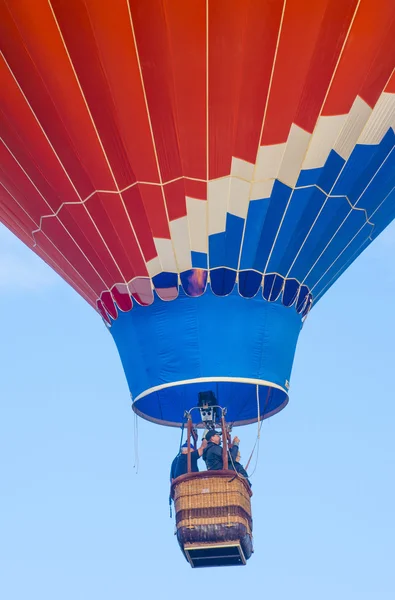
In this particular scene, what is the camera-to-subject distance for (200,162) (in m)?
8.00

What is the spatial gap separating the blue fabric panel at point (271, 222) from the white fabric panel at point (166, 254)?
64 centimetres

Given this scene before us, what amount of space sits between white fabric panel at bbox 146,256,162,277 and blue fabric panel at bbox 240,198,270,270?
2.12 ft

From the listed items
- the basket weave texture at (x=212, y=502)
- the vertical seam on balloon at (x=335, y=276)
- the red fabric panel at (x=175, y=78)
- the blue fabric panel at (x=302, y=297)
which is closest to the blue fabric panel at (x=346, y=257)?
the vertical seam on balloon at (x=335, y=276)

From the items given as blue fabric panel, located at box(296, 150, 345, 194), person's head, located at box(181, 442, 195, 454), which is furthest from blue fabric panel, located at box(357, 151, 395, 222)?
person's head, located at box(181, 442, 195, 454)

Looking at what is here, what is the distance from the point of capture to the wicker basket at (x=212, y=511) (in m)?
7.88

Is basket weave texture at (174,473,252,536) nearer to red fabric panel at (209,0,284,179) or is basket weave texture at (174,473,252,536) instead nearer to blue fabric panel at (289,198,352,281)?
blue fabric panel at (289,198,352,281)

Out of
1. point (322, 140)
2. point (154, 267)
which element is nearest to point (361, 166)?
point (322, 140)

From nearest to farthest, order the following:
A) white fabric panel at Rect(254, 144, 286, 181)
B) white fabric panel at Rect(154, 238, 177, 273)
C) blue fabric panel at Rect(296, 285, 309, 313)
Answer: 1. white fabric panel at Rect(254, 144, 286, 181)
2. white fabric panel at Rect(154, 238, 177, 273)
3. blue fabric panel at Rect(296, 285, 309, 313)

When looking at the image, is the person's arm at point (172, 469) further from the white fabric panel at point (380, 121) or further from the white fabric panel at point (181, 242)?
the white fabric panel at point (380, 121)

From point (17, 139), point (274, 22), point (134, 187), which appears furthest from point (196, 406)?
point (274, 22)

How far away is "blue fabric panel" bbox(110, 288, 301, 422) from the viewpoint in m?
8.51

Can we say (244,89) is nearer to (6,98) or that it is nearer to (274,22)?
(274,22)

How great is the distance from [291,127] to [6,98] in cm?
206

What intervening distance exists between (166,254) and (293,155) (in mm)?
1240
